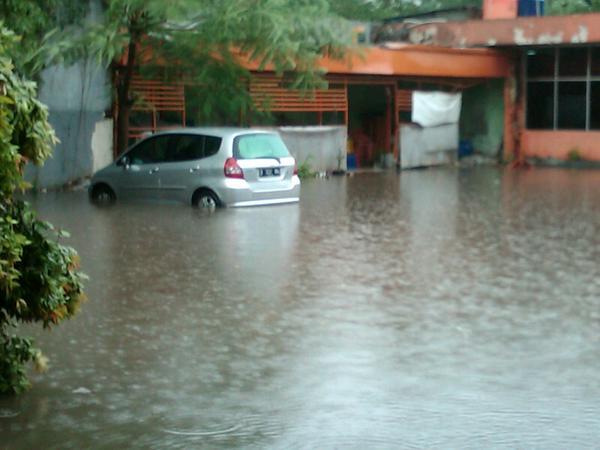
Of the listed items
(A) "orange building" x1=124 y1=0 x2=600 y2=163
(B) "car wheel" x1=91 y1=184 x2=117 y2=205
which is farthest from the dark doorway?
(B) "car wheel" x1=91 y1=184 x2=117 y2=205

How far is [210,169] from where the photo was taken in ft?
66.5

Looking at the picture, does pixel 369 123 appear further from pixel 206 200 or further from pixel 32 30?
pixel 206 200

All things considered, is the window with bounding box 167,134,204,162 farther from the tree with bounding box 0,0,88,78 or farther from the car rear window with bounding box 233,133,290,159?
the tree with bounding box 0,0,88,78

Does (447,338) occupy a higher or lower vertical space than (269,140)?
lower

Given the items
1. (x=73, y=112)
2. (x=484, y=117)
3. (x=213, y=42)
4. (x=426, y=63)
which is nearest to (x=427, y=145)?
(x=426, y=63)

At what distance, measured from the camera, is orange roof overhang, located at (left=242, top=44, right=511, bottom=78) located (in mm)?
32147

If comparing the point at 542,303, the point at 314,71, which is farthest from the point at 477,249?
the point at 314,71

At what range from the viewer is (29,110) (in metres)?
6.93

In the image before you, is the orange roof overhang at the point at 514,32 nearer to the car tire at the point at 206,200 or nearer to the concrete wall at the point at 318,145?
the concrete wall at the point at 318,145

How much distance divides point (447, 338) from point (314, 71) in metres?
17.7

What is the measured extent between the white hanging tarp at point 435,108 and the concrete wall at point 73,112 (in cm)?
1072

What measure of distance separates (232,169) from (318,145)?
38.9 feet

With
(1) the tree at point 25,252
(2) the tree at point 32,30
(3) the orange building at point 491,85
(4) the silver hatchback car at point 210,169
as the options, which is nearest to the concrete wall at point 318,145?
(3) the orange building at point 491,85

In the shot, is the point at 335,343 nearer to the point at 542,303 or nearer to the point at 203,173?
the point at 542,303
